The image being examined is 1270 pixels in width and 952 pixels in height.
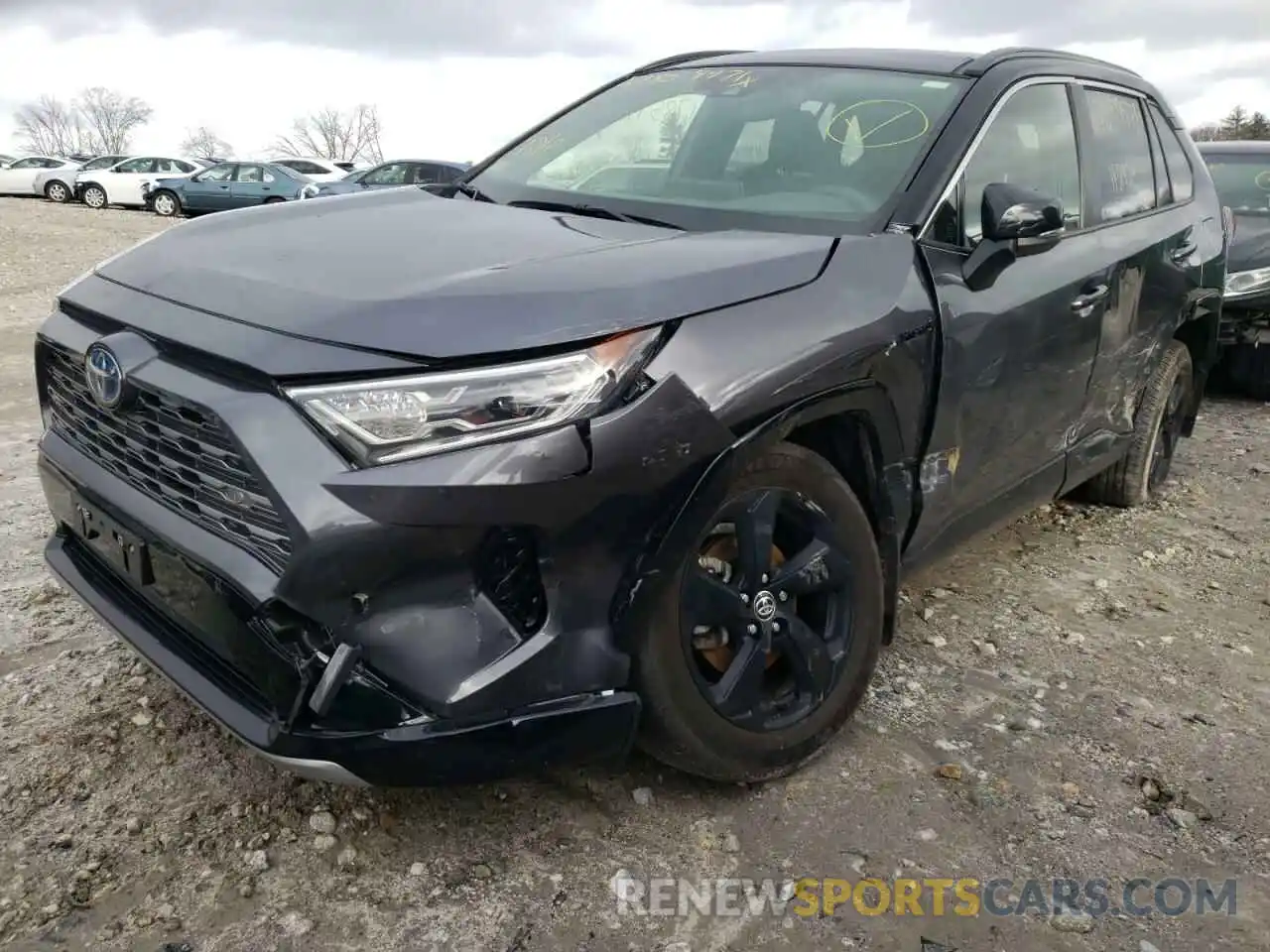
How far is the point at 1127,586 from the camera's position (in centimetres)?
392

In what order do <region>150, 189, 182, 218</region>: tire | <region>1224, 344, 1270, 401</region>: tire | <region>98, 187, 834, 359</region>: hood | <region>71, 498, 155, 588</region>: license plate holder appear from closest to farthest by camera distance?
<region>98, 187, 834, 359</region>: hood
<region>71, 498, 155, 588</region>: license plate holder
<region>1224, 344, 1270, 401</region>: tire
<region>150, 189, 182, 218</region>: tire

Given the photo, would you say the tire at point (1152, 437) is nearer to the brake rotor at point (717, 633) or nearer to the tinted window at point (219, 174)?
the brake rotor at point (717, 633)

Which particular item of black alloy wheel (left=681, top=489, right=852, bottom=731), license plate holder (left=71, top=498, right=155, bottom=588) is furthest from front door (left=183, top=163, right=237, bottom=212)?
black alloy wheel (left=681, top=489, right=852, bottom=731)

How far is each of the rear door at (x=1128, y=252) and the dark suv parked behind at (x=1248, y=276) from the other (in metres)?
2.61


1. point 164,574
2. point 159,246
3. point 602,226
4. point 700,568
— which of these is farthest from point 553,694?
point 159,246

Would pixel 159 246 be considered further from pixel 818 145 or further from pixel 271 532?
pixel 818 145

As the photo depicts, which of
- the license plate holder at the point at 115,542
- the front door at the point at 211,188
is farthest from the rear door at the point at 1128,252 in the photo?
the front door at the point at 211,188

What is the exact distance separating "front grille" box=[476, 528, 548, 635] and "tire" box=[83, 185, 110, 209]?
94.5ft

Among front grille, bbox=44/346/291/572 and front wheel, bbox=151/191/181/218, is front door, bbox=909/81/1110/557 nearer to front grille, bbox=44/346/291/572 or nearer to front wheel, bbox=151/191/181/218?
front grille, bbox=44/346/291/572

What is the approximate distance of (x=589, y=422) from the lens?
6.25 feet

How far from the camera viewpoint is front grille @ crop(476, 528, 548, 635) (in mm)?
1892

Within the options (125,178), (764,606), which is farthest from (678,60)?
(125,178)

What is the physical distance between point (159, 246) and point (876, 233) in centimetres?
173

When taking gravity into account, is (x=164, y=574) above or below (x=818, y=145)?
below
